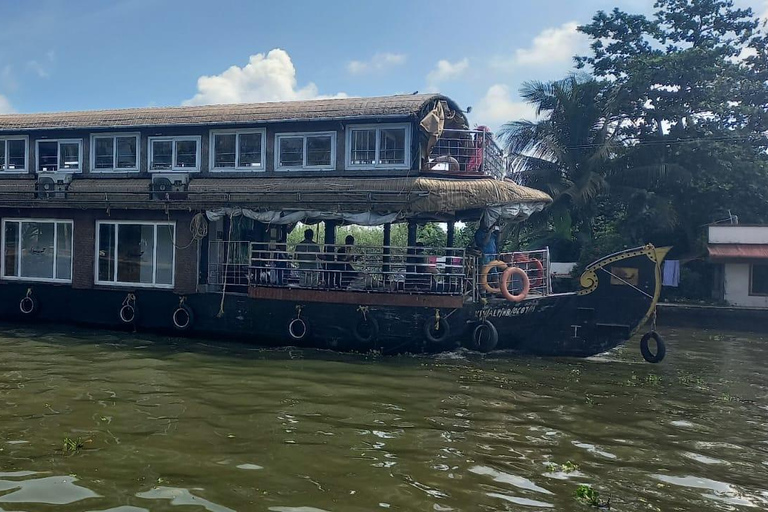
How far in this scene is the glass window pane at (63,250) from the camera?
1363 centimetres

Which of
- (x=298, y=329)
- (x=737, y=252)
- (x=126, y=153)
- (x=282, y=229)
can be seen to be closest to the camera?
(x=298, y=329)

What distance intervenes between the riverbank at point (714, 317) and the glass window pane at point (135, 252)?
1430 cm

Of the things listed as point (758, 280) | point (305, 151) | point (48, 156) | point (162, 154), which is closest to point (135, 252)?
point (162, 154)

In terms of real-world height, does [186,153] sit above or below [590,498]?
above

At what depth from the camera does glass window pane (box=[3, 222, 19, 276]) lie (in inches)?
551

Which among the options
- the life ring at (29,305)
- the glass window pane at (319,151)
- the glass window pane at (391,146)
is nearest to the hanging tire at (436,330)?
the glass window pane at (391,146)

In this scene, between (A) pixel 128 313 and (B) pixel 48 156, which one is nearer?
(A) pixel 128 313

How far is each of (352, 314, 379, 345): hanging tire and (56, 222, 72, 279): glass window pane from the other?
6679 mm

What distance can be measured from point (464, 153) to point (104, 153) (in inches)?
310

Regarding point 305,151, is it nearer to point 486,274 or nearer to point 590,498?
point 486,274

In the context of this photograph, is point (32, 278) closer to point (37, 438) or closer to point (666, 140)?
point (37, 438)

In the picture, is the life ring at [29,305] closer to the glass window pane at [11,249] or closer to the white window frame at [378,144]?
the glass window pane at [11,249]

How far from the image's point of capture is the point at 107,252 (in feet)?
43.4

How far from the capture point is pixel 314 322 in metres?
11.5
